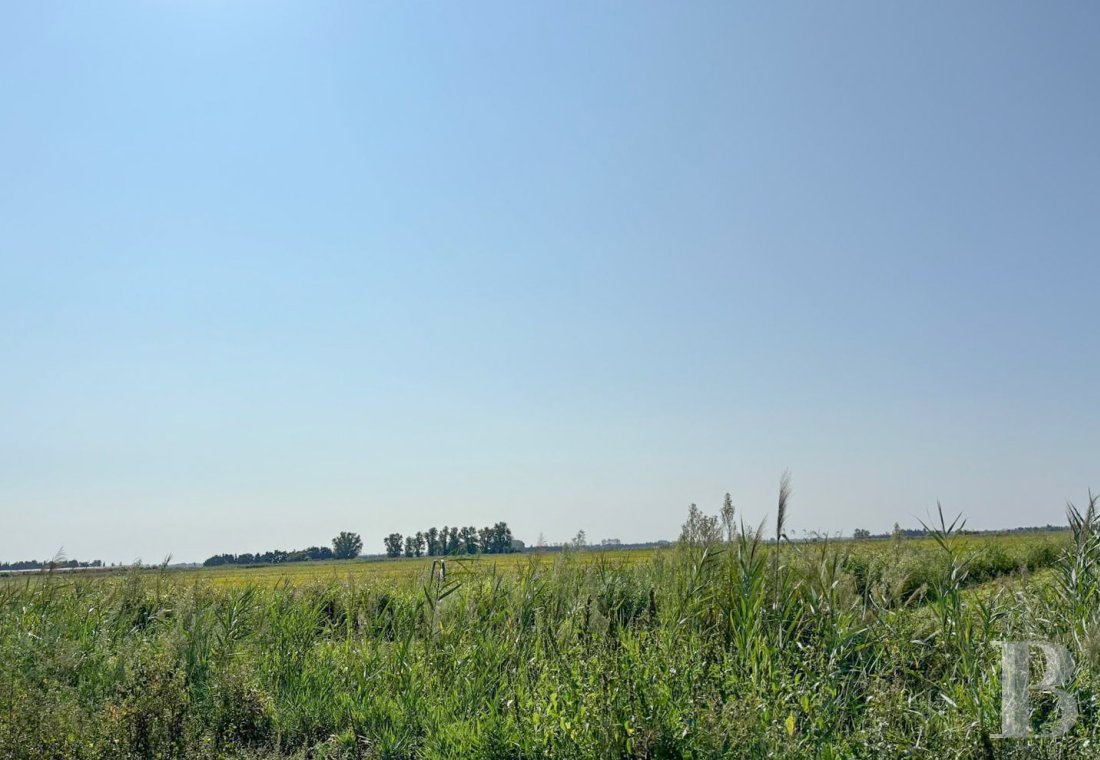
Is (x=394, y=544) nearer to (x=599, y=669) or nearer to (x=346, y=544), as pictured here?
(x=346, y=544)

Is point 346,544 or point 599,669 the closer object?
point 599,669

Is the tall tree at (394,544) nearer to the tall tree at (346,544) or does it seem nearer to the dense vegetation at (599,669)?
the tall tree at (346,544)

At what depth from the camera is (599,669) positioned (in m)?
5.10

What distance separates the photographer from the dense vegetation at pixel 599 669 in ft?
15.5

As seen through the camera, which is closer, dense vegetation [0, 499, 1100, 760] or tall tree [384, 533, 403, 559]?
dense vegetation [0, 499, 1100, 760]

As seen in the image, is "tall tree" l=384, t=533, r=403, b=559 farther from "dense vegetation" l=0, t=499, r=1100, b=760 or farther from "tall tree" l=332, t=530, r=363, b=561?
"dense vegetation" l=0, t=499, r=1100, b=760

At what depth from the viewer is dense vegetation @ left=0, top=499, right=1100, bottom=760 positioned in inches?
186

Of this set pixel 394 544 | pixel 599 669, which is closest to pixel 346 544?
pixel 394 544

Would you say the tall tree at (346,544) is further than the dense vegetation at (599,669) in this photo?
Yes

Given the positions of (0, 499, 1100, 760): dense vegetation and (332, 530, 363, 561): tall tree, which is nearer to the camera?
(0, 499, 1100, 760): dense vegetation

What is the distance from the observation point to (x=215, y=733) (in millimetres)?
5766

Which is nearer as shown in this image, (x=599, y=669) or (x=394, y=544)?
(x=599, y=669)

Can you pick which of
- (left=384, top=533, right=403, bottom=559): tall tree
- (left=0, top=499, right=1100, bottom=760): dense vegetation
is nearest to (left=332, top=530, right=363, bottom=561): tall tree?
(left=384, top=533, right=403, bottom=559): tall tree

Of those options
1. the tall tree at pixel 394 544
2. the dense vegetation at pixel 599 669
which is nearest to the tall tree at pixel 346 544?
the tall tree at pixel 394 544
